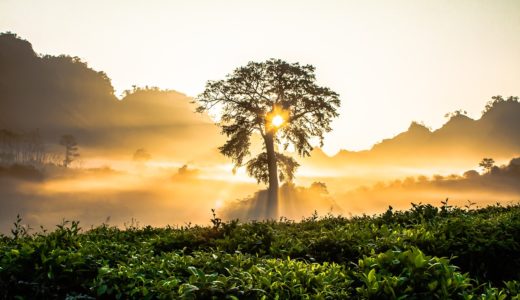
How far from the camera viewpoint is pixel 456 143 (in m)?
134

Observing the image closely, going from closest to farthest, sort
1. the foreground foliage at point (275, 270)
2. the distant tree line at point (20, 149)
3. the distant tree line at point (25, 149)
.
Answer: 1. the foreground foliage at point (275, 270)
2. the distant tree line at point (20, 149)
3. the distant tree line at point (25, 149)

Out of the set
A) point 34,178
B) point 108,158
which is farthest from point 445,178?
point 108,158

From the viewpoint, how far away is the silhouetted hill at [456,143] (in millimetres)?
124125

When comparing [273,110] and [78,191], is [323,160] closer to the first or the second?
[78,191]

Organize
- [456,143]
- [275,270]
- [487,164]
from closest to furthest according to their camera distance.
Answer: [275,270] → [487,164] → [456,143]

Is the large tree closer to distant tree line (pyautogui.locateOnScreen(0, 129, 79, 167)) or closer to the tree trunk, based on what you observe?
the tree trunk

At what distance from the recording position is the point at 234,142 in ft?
129

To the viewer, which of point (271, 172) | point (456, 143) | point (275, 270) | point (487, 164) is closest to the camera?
point (275, 270)

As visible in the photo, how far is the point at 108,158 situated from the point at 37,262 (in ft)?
651

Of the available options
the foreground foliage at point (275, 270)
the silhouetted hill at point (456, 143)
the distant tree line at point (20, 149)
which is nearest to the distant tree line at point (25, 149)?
the distant tree line at point (20, 149)

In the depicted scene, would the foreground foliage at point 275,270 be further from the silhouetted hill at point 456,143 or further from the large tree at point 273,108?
the silhouetted hill at point 456,143

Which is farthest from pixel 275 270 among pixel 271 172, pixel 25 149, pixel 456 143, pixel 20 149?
pixel 20 149

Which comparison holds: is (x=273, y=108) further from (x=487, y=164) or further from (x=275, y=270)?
(x=487, y=164)

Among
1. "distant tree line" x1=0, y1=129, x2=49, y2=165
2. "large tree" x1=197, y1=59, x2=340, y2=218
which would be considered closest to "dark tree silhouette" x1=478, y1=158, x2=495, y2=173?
"large tree" x1=197, y1=59, x2=340, y2=218
